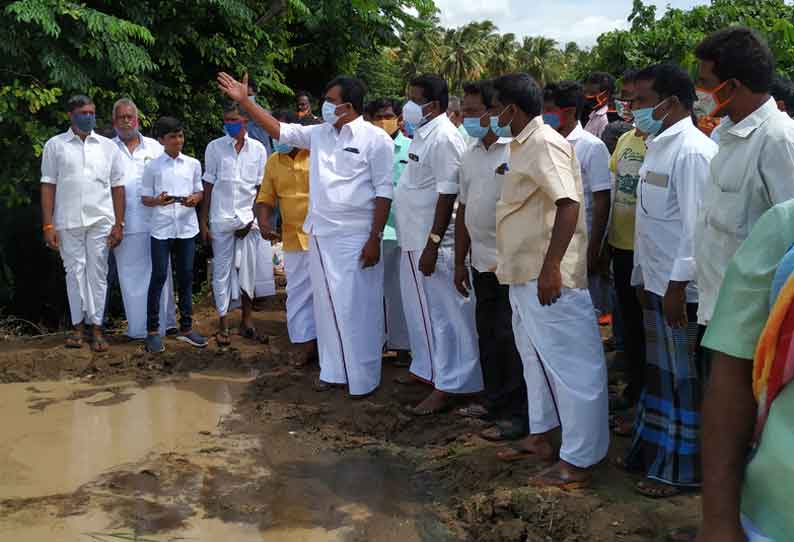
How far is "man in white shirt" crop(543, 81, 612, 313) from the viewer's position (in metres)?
4.73

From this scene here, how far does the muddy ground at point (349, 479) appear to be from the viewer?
364cm

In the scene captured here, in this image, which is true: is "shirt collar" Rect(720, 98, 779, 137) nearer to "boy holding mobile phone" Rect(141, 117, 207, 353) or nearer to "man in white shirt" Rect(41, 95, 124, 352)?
"boy holding mobile phone" Rect(141, 117, 207, 353)

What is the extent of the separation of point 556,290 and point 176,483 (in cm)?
222

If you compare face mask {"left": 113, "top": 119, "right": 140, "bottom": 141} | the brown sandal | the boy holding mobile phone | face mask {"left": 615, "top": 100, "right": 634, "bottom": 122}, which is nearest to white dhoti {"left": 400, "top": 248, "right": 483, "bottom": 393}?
face mask {"left": 615, "top": 100, "right": 634, "bottom": 122}

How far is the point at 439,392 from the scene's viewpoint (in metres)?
5.33

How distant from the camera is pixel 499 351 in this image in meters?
4.75

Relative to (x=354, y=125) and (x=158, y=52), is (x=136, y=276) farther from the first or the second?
(x=158, y=52)

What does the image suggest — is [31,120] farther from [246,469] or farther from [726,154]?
[726,154]

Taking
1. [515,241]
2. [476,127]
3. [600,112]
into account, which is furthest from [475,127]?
[600,112]

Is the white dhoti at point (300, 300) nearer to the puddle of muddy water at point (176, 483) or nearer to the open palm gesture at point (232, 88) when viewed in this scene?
the puddle of muddy water at point (176, 483)

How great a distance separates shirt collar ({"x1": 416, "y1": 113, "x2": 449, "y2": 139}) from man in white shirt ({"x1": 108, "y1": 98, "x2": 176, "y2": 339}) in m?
2.67

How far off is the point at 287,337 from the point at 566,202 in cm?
396

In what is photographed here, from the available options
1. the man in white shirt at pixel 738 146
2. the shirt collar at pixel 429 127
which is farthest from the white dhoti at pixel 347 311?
the man in white shirt at pixel 738 146

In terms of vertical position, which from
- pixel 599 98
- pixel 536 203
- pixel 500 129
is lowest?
pixel 536 203
